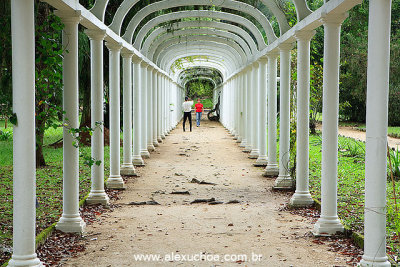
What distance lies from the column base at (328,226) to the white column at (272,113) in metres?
5.36

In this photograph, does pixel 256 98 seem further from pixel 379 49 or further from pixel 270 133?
pixel 379 49

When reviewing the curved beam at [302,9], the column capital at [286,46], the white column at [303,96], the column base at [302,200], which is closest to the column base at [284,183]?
the column base at [302,200]

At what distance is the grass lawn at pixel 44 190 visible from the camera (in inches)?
290

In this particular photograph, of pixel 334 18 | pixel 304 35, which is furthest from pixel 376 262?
pixel 304 35

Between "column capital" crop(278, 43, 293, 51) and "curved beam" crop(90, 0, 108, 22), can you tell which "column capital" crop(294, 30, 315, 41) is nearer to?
"column capital" crop(278, 43, 293, 51)

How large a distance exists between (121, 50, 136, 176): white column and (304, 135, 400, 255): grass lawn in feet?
14.1

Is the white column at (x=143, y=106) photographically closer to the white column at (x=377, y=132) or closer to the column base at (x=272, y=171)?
the column base at (x=272, y=171)

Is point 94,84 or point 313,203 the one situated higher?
point 94,84

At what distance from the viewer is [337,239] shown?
6699 mm

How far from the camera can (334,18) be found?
6660mm

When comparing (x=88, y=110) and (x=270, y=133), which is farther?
(x=88, y=110)

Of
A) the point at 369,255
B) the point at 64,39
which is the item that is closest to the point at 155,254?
the point at 369,255

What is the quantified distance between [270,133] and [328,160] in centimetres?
530

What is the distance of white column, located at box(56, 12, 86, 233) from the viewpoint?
683cm
